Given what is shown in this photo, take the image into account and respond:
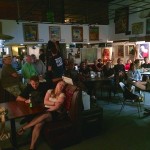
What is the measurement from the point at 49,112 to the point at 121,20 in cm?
792

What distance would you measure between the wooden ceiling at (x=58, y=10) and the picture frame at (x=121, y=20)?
2.90ft

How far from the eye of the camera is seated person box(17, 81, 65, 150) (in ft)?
12.0

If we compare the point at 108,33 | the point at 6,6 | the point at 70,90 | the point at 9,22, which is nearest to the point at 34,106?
the point at 70,90

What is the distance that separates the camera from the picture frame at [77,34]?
10.1 m

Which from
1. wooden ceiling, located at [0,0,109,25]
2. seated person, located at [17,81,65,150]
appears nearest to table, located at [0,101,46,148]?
seated person, located at [17,81,65,150]

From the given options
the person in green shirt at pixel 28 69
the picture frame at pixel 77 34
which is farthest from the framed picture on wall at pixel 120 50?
the person in green shirt at pixel 28 69

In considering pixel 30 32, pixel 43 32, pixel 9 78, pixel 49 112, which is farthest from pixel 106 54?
pixel 49 112

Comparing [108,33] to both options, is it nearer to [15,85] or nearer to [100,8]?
[100,8]

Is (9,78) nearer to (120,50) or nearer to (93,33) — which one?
(93,33)

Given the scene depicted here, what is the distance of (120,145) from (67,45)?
6.88m

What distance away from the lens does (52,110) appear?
151 inches

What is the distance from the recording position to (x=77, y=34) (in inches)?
402

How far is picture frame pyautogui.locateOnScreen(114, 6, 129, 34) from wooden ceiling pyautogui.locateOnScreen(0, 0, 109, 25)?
2.90 ft

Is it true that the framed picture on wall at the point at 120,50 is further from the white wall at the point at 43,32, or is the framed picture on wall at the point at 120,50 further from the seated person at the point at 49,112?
the seated person at the point at 49,112
